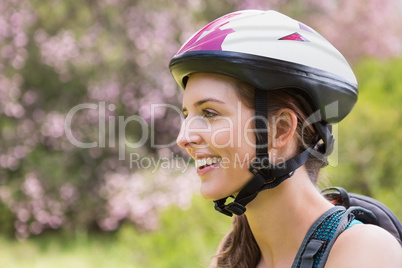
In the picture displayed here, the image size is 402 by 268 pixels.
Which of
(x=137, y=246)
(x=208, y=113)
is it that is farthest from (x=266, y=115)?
(x=137, y=246)

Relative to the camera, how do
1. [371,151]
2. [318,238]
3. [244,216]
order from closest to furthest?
1. [318,238]
2. [244,216]
3. [371,151]

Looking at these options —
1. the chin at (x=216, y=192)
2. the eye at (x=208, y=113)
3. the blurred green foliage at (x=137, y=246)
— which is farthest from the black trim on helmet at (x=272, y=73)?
the blurred green foliage at (x=137, y=246)

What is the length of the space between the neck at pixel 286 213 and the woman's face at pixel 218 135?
0.13 m

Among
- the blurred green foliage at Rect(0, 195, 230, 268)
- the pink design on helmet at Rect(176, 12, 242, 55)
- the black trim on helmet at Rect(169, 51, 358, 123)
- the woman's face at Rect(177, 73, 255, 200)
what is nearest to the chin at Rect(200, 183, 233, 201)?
the woman's face at Rect(177, 73, 255, 200)

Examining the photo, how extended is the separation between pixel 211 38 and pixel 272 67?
29 cm

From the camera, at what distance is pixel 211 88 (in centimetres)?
204

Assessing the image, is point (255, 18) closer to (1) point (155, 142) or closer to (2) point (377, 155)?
(2) point (377, 155)

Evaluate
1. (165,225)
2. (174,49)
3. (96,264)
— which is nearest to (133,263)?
Result: (165,225)

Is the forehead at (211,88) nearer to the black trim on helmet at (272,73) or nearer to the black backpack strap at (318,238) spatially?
the black trim on helmet at (272,73)

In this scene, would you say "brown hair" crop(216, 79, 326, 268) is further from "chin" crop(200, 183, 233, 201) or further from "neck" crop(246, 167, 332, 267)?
"chin" crop(200, 183, 233, 201)

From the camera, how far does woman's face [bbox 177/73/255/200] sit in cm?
200

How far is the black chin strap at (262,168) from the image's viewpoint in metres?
1.99

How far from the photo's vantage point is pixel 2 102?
7906mm

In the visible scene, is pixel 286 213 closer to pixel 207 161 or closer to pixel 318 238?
pixel 318 238
